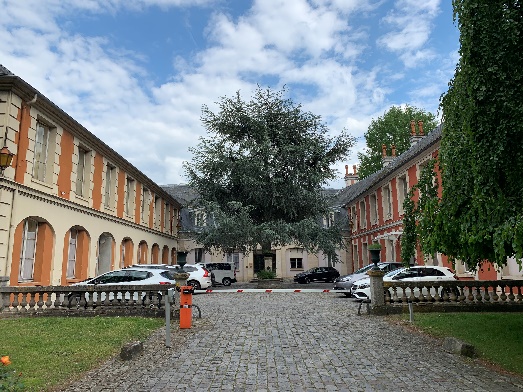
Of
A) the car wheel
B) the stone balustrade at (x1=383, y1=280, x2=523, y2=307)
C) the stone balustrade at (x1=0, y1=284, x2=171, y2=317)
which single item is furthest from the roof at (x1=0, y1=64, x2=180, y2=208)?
the stone balustrade at (x1=383, y1=280, x2=523, y2=307)

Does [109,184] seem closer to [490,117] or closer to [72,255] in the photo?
[72,255]

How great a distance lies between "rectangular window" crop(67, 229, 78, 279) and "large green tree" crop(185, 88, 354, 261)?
934 cm

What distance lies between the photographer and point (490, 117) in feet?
22.5

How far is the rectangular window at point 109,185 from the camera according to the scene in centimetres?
2143

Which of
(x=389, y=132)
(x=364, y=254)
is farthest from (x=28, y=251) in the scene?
(x=389, y=132)

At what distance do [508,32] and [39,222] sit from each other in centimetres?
1514

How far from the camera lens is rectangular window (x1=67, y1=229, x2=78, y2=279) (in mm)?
17688

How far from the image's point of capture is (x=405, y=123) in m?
43.4

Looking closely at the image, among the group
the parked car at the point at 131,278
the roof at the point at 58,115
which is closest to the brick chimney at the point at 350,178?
the roof at the point at 58,115

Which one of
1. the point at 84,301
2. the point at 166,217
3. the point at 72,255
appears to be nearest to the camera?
the point at 84,301

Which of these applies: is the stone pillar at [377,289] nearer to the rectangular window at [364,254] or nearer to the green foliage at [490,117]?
the green foliage at [490,117]

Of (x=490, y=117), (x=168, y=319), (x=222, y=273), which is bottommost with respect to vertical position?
(x=168, y=319)

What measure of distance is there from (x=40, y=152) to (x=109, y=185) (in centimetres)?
652

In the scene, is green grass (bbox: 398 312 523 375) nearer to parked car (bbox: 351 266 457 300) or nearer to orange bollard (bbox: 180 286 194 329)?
parked car (bbox: 351 266 457 300)
